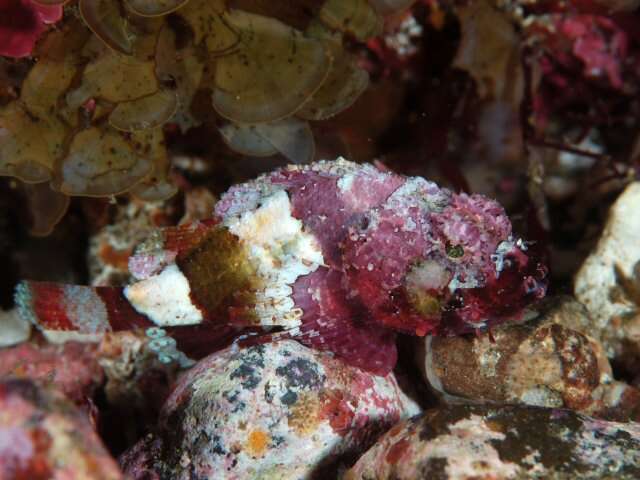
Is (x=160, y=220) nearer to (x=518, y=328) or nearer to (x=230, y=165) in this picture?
(x=230, y=165)

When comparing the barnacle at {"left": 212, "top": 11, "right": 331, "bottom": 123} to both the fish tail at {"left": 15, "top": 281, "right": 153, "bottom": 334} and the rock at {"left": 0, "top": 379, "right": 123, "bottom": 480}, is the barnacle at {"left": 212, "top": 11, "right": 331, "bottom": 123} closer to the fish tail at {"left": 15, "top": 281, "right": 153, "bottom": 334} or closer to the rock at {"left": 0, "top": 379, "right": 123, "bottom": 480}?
the fish tail at {"left": 15, "top": 281, "right": 153, "bottom": 334}

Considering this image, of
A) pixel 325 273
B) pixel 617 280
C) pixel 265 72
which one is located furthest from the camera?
pixel 617 280

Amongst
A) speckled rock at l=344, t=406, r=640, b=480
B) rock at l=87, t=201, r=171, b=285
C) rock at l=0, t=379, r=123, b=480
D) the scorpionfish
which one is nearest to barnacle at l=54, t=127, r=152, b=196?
the scorpionfish

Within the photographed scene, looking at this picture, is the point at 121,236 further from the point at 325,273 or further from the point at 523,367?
the point at 523,367

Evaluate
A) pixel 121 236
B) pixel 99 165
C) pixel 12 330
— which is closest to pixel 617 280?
pixel 99 165

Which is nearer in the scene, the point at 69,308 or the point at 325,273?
the point at 325,273
